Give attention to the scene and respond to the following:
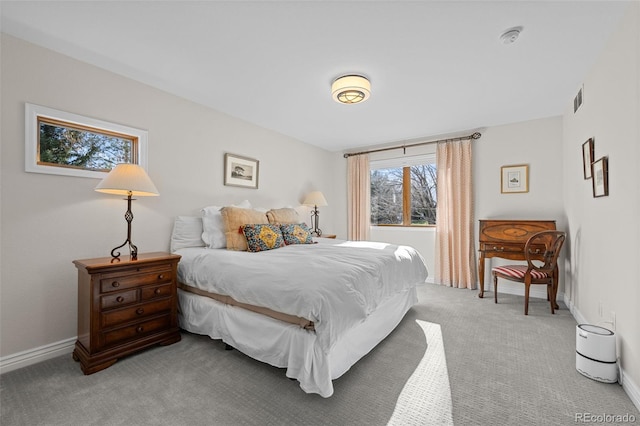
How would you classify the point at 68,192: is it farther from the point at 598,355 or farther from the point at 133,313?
the point at 598,355

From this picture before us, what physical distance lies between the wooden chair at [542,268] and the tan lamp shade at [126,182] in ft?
12.5

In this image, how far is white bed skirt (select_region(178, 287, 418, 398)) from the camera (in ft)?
5.41

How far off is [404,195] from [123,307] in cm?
432

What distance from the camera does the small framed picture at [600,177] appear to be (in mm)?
2078

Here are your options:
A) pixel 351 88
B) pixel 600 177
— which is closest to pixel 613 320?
pixel 600 177

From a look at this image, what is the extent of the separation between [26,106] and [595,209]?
15.2 ft

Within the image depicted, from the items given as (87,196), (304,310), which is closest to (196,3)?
(87,196)

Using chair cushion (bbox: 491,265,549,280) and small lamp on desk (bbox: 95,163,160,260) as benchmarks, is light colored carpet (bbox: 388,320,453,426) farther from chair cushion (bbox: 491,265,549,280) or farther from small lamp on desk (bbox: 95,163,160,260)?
small lamp on desk (bbox: 95,163,160,260)

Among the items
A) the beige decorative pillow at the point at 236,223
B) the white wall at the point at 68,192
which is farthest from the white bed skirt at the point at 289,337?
the white wall at the point at 68,192

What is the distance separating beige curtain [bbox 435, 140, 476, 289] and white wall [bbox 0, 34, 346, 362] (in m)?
3.39

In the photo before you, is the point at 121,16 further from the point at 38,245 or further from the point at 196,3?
the point at 38,245

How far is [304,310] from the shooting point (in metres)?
1.65

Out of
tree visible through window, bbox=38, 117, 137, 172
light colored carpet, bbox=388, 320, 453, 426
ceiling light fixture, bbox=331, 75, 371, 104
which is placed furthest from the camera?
ceiling light fixture, bbox=331, 75, 371, 104

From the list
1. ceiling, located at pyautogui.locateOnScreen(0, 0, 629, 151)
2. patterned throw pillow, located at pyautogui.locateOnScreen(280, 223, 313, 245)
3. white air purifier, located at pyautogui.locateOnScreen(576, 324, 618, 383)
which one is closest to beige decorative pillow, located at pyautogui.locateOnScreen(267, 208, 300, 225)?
patterned throw pillow, located at pyautogui.locateOnScreen(280, 223, 313, 245)
